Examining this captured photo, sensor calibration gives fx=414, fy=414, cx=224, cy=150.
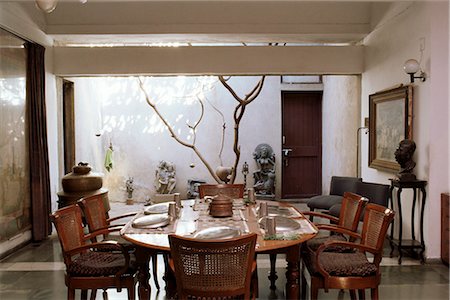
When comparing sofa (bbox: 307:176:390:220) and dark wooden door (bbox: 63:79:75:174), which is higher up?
dark wooden door (bbox: 63:79:75:174)

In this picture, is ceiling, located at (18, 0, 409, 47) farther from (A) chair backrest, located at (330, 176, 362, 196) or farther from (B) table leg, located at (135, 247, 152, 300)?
(B) table leg, located at (135, 247, 152, 300)

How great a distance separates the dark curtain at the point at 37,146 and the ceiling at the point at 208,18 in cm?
69

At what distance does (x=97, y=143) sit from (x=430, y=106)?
5745 millimetres

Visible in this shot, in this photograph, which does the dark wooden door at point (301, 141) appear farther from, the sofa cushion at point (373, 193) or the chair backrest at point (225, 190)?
the chair backrest at point (225, 190)

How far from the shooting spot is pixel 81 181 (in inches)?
192

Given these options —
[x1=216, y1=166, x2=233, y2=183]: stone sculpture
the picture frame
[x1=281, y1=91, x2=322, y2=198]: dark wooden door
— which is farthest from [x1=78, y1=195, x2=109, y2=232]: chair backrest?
[x1=281, y1=91, x2=322, y2=198]: dark wooden door

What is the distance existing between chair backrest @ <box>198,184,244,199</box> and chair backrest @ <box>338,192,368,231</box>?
110cm

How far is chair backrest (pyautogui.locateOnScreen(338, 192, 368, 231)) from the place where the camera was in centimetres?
282

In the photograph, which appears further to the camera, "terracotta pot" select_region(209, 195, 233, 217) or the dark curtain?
the dark curtain

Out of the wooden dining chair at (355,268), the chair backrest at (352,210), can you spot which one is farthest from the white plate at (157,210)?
the chair backrest at (352,210)

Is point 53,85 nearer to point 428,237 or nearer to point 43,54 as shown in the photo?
point 43,54

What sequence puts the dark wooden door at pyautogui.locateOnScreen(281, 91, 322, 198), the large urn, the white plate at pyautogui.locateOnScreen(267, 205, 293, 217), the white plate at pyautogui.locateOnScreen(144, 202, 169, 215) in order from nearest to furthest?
the white plate at pyautogui.locateOnScreen(267, 205, 293, 217)
the white plate at pyautogui.locateOnScreen(144, 202, 169, 215)
the large urn
the dark wooden door at pyautogui.locateOnScreen(281, 91, 322, 198)

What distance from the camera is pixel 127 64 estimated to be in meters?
5.35

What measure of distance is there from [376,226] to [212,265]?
1087mm
